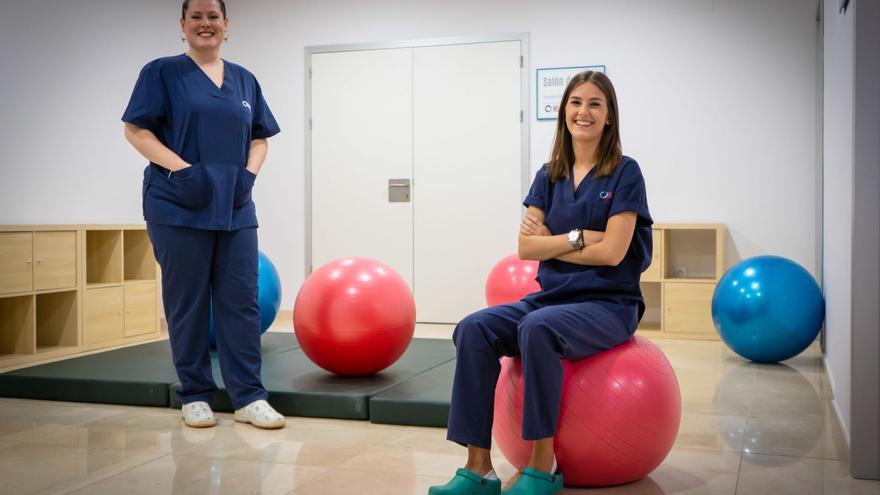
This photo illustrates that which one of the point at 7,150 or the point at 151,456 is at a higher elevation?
the point at 7,150

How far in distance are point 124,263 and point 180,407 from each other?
239 cm

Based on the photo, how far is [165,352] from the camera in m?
4.48

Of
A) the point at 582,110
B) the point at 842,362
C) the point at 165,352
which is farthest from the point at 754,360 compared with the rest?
the point at 165,352

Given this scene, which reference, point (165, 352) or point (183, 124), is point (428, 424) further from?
point (165, 352)

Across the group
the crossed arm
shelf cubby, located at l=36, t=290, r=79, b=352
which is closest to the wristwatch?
the crossed arm

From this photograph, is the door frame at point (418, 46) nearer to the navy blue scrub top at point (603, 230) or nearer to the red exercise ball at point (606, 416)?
the navy blue scrub top at point (603, 230)

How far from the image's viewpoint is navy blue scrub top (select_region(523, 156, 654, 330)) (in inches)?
97.0

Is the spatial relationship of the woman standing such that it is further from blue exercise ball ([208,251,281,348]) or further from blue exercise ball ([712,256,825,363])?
blue exercise ball ([712,256,825,363])

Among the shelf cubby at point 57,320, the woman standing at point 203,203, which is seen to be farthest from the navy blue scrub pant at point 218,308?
the shelf cubby at point 57,320

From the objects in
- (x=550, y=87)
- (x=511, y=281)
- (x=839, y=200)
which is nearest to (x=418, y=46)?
(x=550, y=87)

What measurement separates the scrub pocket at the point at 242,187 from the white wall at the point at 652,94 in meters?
2.47

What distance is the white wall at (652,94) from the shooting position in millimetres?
5500

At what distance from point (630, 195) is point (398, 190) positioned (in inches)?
169

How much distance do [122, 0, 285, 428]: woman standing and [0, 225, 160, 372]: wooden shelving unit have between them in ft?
5.43
